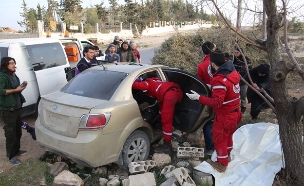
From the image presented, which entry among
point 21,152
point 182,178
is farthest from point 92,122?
point 21,152

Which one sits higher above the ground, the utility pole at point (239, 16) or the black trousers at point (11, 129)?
the utility pole at point (239, 16)

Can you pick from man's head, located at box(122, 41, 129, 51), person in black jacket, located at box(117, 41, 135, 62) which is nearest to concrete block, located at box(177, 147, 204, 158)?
person in black jacket, located at box(117, 41, 135, 62)

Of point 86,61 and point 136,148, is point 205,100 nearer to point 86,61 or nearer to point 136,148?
point 136,148

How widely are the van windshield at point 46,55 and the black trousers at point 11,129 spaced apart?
1.61 meters

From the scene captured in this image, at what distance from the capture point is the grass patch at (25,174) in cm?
362

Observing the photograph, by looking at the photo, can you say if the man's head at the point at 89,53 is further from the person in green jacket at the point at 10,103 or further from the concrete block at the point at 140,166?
the concrete block at the point at 140,166

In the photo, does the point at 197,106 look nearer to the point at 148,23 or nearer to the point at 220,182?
the point at 220,182

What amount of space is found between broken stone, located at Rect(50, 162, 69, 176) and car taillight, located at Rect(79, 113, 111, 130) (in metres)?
0.91

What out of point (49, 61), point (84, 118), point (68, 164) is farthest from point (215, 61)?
point (49, 61)

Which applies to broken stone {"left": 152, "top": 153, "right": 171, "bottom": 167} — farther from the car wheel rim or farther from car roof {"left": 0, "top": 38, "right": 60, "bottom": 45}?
car roof {"left": 0, "top": 38, "right": 60, "bottom": 45}

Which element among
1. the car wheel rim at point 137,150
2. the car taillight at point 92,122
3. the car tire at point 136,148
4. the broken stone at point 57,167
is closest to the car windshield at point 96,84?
the car taillight at point 92,122

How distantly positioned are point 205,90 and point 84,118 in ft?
6.58

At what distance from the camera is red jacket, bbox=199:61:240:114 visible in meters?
3.41

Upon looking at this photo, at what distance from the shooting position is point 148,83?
4059 mm
